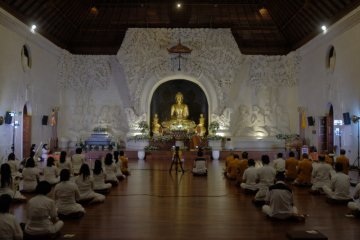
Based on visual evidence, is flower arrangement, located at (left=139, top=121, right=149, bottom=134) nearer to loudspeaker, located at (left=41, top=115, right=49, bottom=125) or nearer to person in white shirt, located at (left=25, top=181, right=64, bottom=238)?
loudspeaker, located at (left=41, top=115, right=49, bottom=125)

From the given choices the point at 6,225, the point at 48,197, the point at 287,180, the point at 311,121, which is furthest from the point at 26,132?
the point at 6,225

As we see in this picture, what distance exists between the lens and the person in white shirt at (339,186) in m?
9.20

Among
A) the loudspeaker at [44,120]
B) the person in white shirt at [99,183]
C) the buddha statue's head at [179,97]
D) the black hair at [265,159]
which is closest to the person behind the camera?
the black hair at [265,159]

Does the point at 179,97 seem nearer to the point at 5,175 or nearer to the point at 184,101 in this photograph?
the point at 184,101

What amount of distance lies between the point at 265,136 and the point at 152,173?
1036 cm

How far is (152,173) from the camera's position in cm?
1520

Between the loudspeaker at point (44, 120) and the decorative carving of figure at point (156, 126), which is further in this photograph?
the decorative carving of figure at point (156, 126)

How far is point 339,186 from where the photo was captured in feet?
30.7

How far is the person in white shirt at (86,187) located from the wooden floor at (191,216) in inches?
10.5

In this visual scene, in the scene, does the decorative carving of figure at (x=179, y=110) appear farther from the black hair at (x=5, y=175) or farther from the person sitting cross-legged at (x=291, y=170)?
the black hair at (x=5, y=175)

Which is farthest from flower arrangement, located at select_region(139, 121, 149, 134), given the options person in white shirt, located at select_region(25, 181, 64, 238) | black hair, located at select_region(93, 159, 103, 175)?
person in white shirt, located at select_region(25, 181, 64, 238)

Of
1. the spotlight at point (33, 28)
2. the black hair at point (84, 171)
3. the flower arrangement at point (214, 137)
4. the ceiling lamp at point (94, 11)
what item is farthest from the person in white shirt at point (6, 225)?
the ceiling lamp at point (94, 11)

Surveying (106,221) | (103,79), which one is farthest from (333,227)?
(103,79)

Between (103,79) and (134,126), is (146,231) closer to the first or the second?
(134,126)
